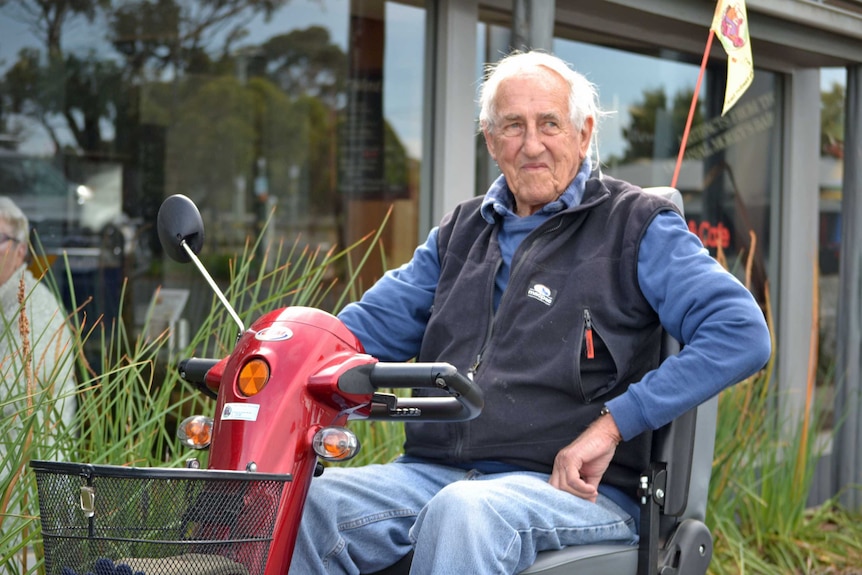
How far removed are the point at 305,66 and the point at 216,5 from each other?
2.15 feet

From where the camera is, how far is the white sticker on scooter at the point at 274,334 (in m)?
1.88

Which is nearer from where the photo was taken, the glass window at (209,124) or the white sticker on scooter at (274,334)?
the white sticker on scooter at (274,334)

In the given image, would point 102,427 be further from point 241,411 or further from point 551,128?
point 551,128

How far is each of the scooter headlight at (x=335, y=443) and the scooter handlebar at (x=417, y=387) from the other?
8 centimetres

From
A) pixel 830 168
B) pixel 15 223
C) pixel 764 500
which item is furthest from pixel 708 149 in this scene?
pixel 15 223

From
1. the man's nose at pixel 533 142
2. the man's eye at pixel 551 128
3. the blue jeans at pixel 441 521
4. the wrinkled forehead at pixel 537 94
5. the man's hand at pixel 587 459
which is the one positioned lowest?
the blue jeans at pixel 441 521

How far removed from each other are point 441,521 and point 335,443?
1.04ft

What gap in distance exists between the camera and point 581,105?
262cm

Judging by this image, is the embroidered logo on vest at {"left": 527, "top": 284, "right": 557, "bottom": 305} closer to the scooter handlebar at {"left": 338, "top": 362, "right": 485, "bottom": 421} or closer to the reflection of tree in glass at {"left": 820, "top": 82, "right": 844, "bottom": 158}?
the scooter handlebar at {"left": 338, "top": 362, "right": 485, "bottom": 421}

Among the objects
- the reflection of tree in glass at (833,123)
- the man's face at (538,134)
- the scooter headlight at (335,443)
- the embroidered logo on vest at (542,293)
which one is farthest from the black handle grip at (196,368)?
the reflection of tree in glass at (833,123)

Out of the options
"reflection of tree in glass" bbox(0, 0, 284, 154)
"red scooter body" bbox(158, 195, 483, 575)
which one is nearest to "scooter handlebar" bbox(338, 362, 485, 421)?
"red scooter body" bbox(158, 195, 483, 575)

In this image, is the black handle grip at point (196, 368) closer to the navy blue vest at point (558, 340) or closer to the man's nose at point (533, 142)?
the navy blue vest at point (558, 340)

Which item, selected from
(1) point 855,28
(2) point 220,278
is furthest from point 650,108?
(2) point 220,278

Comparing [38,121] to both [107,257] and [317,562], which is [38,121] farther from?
[317,562]
